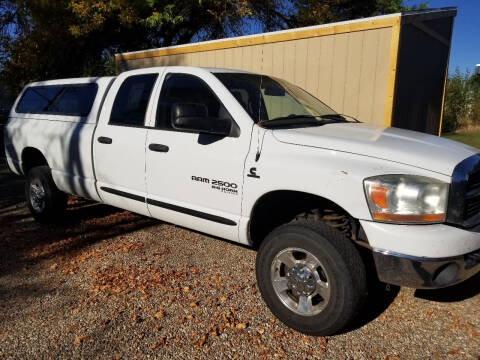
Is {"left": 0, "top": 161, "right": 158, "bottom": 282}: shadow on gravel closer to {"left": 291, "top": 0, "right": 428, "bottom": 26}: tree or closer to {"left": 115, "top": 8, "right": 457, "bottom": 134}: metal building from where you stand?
{"left": 115, "top": 8, "right": 457, "bottom": 134}: metal building

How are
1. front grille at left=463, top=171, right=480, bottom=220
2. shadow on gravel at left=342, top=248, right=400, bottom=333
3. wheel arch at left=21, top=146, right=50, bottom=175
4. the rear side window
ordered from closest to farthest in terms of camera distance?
front grille at left=463, top=171, right=480, bottom=220, shadow on gravel at left=342, top=248, right=400, bottom=333, the rear side window, wheel arch at left=21, top=146, right=50, bottom=175

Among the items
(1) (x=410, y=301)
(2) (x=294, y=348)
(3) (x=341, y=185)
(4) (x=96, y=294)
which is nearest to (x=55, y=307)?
(4) (x=96, y=294)

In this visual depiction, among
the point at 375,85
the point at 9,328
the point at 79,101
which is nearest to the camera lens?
the point at 9,328

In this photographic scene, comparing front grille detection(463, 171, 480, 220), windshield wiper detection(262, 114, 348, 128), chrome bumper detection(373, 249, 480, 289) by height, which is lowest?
chrome bumper detection(373, 249, 480, 289)

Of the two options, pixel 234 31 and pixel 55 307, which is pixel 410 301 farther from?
pixel 234 31

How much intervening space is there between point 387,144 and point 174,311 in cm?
209

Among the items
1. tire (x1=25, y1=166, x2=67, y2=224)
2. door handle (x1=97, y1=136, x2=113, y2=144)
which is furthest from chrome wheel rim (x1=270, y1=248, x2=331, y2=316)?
tire (x1=25, y1=166, x2=67, y2=224)

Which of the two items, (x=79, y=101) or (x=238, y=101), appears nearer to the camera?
(x=238, y=101)

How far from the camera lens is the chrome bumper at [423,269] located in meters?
2.58

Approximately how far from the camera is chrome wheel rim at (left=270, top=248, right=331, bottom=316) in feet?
9.53

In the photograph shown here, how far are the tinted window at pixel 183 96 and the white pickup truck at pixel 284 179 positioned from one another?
0.04 ft

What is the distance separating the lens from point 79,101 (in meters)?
5.03

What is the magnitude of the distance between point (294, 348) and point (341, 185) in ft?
3.86

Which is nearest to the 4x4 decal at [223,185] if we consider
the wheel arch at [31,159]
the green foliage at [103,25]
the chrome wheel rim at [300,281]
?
the chrome wheel rim at [300,281]
